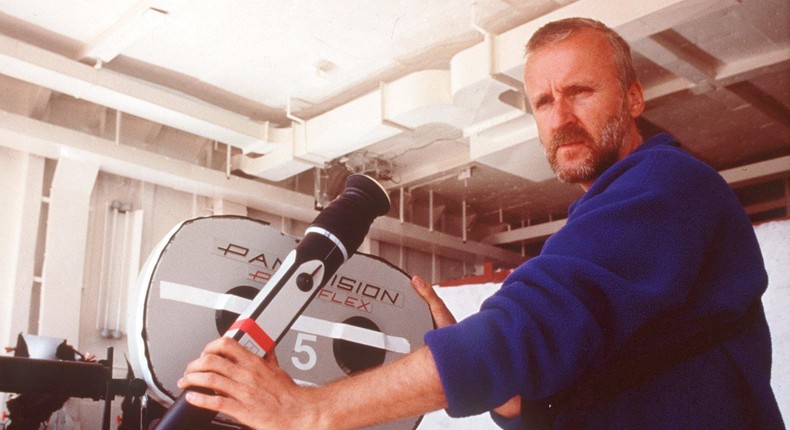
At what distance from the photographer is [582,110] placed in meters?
0.83

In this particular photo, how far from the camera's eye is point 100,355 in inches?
198

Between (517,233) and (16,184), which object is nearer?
(16,184)

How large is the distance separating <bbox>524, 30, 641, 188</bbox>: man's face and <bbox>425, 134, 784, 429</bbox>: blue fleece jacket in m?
0.13

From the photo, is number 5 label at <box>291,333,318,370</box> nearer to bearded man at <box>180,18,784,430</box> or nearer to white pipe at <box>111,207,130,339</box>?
bearded man at <box>180,18,784,430</box>

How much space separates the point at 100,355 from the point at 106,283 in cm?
49

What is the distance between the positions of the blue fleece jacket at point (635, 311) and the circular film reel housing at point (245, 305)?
33cm

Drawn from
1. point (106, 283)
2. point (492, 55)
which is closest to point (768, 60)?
point (492, 55)

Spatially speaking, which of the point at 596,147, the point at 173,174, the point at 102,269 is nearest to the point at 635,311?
the point at 596,147

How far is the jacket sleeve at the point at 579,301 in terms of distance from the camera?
57cm

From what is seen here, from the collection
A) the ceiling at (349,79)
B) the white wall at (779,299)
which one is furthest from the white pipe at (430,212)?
the white wall at (779,299)

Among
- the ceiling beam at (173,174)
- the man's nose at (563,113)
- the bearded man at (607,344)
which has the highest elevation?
the ceiling beam at (173,174)

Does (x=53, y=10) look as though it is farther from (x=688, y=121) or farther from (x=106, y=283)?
(x=688, y=121)

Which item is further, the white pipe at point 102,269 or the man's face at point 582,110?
the white pipe at point 102,269

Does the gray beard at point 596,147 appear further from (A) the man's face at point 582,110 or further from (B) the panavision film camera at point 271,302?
(B) the panavision film camera at point 271,302
